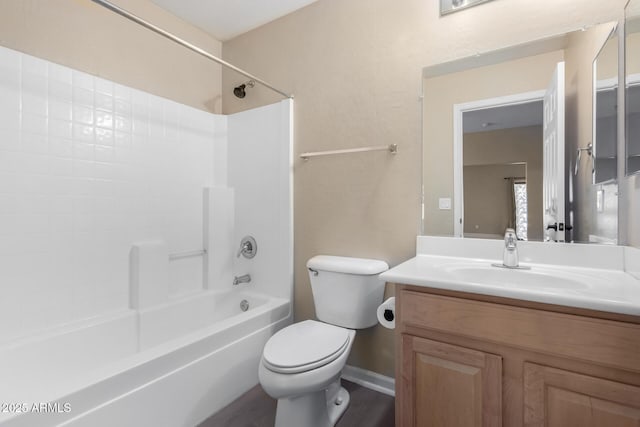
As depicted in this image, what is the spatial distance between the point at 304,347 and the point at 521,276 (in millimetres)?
963

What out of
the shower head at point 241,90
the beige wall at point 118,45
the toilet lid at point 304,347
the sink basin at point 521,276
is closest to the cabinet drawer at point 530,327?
the sink basin at point 521,276

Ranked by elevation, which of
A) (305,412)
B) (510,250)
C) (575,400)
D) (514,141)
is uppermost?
(514,141)

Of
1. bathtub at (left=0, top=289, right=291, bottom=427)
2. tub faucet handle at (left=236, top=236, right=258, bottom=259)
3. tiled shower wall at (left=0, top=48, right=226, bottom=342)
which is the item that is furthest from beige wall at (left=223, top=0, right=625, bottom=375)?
tiled shower wall at (left=0, top=48, right=226, bottom=342)

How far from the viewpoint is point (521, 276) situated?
123cm

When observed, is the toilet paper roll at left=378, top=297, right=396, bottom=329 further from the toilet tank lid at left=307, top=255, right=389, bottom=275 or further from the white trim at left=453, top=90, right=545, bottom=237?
the white trim at left=453, top=90, right=545, bottom=237

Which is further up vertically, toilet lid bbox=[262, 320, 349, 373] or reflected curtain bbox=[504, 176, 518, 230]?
reflected curtain bbox=[504, 176, 518, 230]

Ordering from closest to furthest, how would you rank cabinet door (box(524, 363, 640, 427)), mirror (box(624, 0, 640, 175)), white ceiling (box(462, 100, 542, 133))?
cabinet door (box(524, 363, 640, 427)), mirror (box(624, 0, 640, 175)), white ceiling (box(462, 100, 542, 133))

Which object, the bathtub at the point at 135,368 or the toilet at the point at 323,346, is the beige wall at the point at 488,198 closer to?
the toilet at the point at 323,346

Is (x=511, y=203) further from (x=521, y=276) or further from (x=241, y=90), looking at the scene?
(x=241, y=90)

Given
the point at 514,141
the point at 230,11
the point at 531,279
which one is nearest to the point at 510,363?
the point at 531,279

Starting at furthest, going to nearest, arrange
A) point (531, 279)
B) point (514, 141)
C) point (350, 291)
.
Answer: point (350, 291) → point (514, 141) → point (531, 279)

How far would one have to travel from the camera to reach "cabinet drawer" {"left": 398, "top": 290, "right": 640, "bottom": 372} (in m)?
0.81

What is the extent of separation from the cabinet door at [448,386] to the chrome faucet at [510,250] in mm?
485

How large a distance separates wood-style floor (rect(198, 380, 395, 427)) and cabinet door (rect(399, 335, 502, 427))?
467 mm
